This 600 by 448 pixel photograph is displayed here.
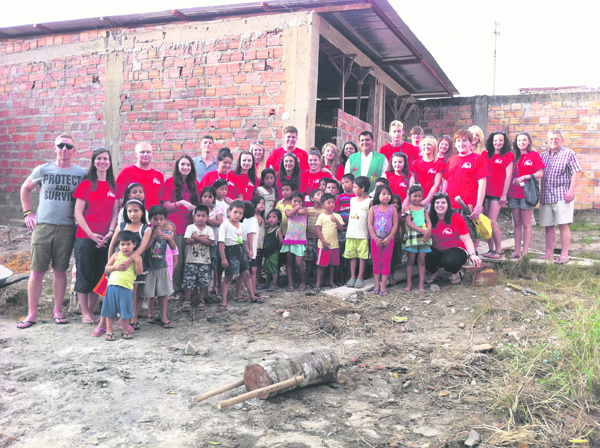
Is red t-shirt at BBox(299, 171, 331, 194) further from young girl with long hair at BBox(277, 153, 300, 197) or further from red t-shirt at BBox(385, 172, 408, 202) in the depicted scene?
red t-shirt at BBox(385, 172, 408, 202)

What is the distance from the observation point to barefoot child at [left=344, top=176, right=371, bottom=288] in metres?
5.61

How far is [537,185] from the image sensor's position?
19.6 ft

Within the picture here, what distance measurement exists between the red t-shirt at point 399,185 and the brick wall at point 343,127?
2437 mm

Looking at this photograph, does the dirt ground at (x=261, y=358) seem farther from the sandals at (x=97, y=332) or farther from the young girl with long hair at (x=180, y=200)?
the young girl with long hair at (x=180, y=200)

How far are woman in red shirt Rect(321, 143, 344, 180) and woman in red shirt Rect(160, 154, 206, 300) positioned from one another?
1961 mm

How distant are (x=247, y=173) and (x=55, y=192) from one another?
2184 millimetres

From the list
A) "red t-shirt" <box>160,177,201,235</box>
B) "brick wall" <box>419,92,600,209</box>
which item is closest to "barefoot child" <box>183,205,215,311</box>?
"red t-shirt" <box>160,177,201,235</box>

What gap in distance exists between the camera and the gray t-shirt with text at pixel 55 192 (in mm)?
4461

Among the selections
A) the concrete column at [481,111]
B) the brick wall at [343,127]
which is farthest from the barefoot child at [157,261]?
the concrete column at [481,111]

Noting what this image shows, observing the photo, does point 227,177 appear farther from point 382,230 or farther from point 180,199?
point 382,230

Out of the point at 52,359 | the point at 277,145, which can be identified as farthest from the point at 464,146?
the point at 52,359

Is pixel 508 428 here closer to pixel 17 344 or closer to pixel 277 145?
pixel 17 344

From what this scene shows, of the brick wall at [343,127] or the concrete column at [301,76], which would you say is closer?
the concrete column at [301,76]

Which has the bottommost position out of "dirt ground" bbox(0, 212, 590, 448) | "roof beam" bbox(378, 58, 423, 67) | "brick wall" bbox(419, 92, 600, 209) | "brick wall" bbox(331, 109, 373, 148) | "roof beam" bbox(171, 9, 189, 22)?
"dirt ground" bbox(0, 212, 590, 448)
